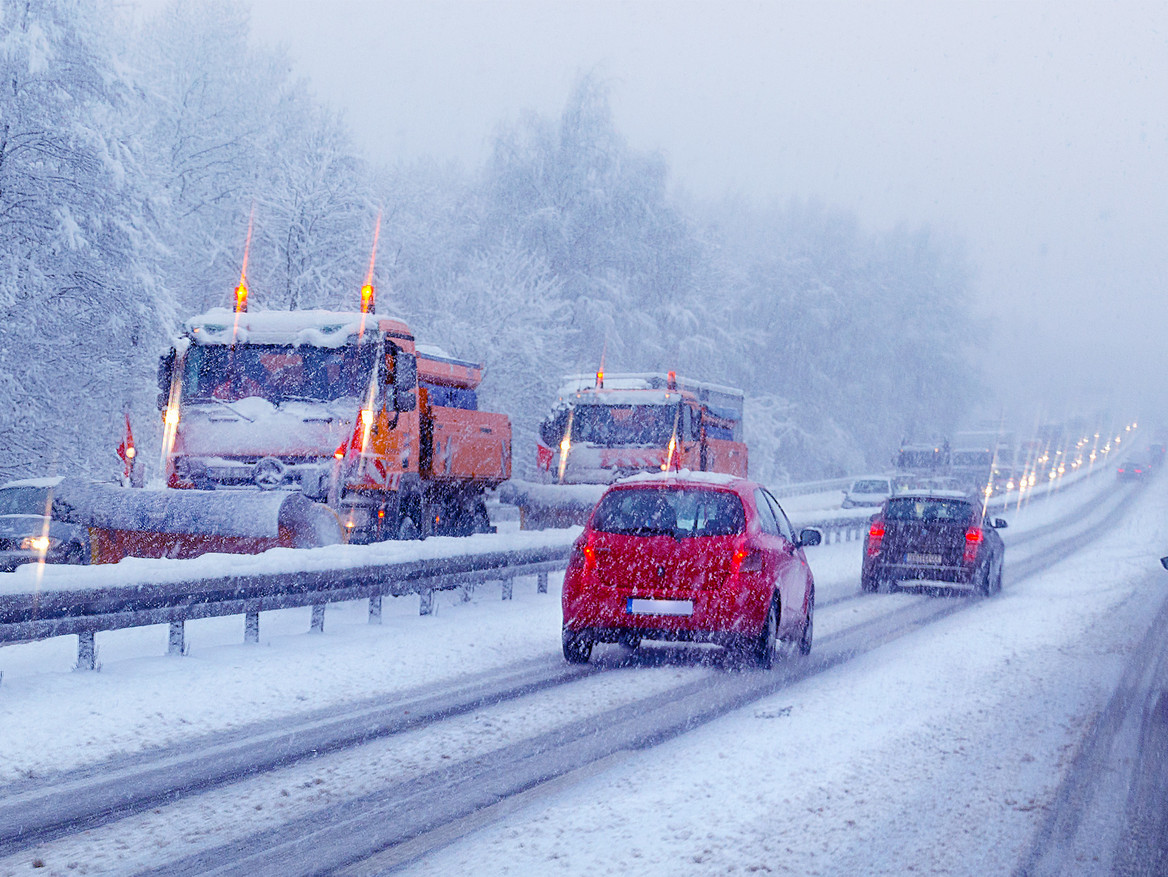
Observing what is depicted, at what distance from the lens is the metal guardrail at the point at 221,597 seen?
27.8 feet

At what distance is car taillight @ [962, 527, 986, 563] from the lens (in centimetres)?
1880

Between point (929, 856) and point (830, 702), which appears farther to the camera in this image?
point (830, 702)

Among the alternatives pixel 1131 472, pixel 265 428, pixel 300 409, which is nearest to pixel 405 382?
pixel 300 409

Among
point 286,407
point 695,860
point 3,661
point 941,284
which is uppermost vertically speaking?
point 941,284

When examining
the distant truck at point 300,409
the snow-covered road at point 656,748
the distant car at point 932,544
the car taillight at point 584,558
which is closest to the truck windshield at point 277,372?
the distant truck at point 300,409

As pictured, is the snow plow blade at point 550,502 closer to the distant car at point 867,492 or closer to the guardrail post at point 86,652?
the guardrail post at point 86,652

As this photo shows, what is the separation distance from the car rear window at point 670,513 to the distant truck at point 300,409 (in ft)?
12.7

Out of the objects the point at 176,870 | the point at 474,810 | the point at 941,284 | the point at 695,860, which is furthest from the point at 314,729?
the point at 941,284

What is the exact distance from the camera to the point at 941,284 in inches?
3054

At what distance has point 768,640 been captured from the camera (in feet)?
35.2

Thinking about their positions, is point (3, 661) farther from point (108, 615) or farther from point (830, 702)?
point (830, 702)

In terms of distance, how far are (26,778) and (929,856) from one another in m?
4.34

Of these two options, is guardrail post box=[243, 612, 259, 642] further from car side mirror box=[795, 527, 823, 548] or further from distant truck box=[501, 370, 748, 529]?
distant truck box=[501, 370, 748, 529]

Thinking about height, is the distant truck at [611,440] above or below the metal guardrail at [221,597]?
→ above
